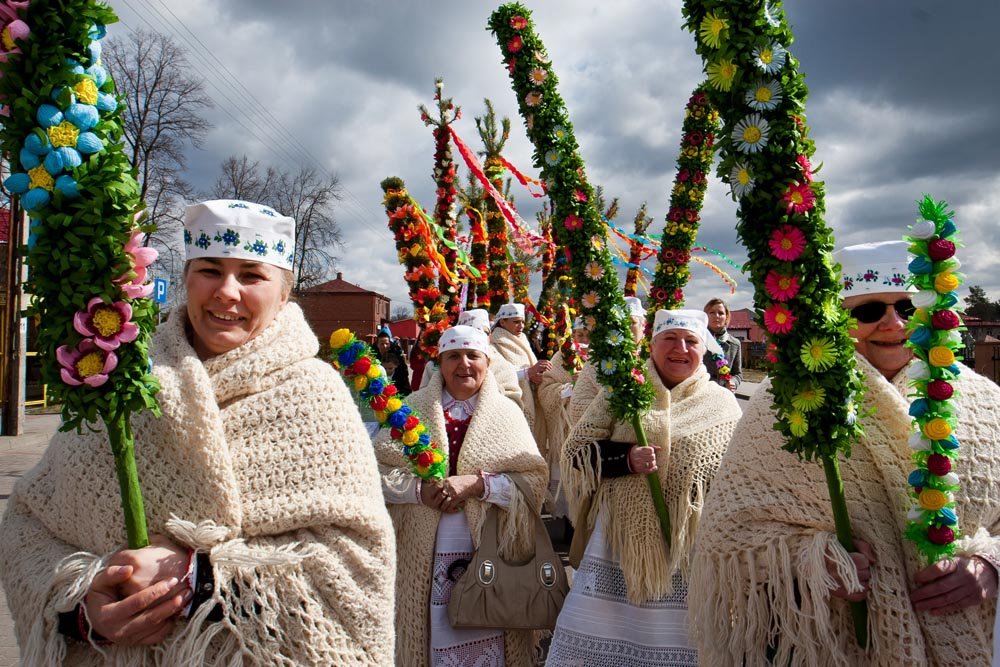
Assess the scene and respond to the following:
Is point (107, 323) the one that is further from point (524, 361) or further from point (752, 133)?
point (524, 361)

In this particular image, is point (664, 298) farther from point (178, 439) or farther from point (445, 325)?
point (178, 439)

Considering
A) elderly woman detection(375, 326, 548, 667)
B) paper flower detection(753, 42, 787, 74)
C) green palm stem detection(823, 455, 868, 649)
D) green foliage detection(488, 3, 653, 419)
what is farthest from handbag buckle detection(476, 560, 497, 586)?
paper flower detection(753, 42, 787, 74)

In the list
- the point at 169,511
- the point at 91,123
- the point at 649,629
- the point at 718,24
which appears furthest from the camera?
the point at 649,629

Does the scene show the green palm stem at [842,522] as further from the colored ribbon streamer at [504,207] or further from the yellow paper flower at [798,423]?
the colored ribbon streamer at [504,207]

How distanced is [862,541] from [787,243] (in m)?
0.97

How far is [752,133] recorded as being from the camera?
2.02 metres

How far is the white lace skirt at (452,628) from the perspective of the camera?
3375 millimetres

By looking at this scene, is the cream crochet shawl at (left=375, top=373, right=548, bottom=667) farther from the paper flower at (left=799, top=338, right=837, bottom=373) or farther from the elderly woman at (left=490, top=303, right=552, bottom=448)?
the elderly woman at (left=490, top=303, right=552, bottom=448)

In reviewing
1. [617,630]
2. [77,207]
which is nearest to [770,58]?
[77,207]

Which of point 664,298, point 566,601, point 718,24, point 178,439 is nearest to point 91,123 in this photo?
point 178,439

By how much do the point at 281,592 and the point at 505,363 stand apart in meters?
4.72

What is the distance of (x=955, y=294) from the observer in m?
2.13

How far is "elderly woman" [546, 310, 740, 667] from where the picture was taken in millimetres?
3426

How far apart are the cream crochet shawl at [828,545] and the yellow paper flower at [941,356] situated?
0.21 m
